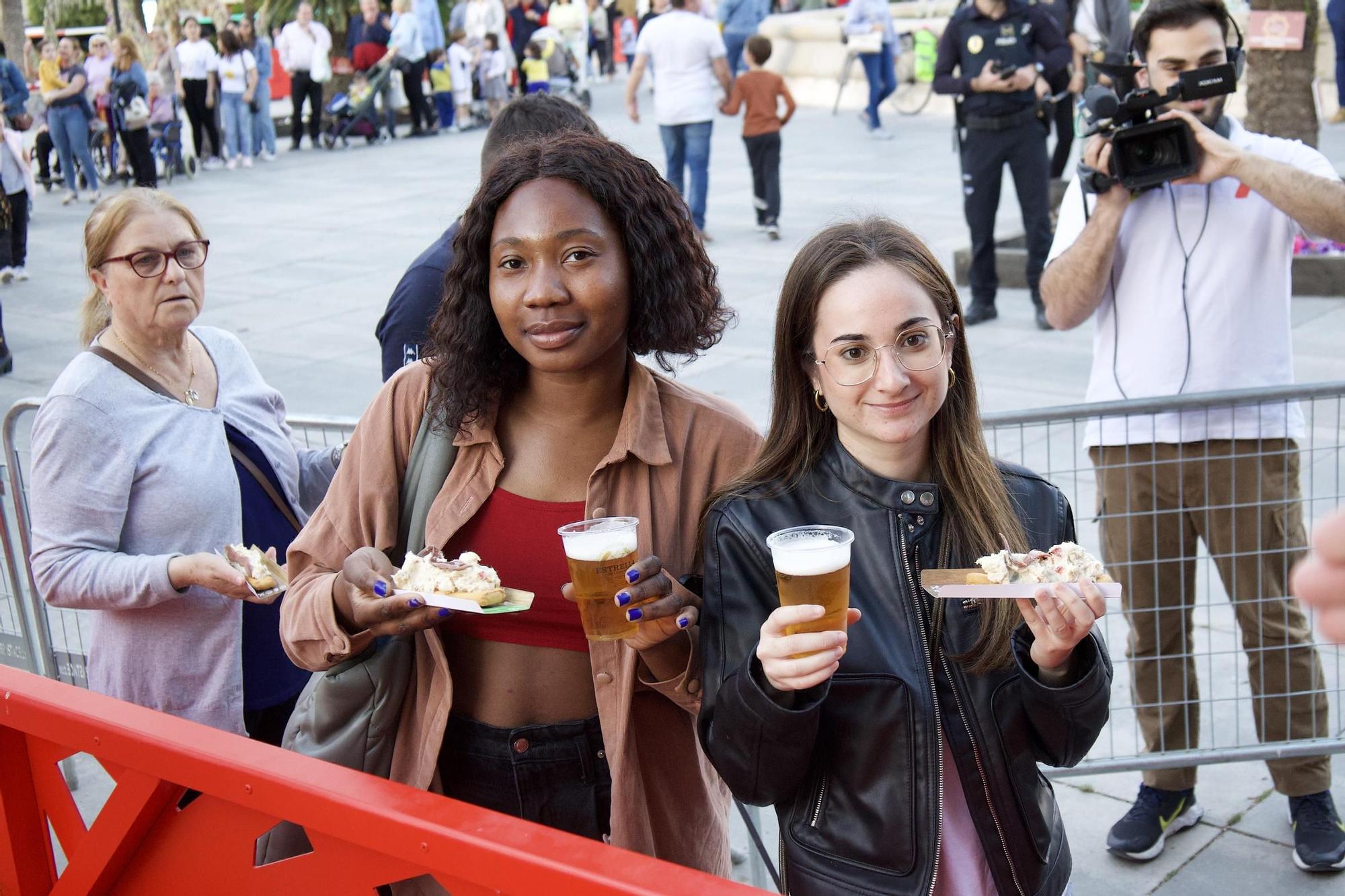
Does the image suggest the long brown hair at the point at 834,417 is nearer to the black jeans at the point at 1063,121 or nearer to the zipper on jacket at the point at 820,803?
the zipper on jacket at the point at 820,803

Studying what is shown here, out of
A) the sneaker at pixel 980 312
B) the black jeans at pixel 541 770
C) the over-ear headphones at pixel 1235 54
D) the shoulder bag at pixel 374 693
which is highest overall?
the over-ear headphones at pixel 1235 54

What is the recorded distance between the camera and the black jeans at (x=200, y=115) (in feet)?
69.9

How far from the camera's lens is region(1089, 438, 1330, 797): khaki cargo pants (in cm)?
392

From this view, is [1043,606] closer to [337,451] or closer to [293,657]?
[293,657]

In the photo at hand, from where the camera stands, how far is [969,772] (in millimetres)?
2227

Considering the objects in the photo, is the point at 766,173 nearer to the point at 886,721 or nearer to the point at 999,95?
the point at 999,95

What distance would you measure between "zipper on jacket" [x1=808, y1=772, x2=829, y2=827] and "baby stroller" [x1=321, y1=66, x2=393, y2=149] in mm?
23296

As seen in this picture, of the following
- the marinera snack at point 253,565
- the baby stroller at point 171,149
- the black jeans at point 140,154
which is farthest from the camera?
the baby stroller at point 171,149

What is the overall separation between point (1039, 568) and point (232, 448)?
217cm

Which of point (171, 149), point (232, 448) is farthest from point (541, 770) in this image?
point (171, 149)

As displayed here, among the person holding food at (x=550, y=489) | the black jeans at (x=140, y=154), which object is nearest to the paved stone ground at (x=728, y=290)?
the person holding food at (x=550, y=489)

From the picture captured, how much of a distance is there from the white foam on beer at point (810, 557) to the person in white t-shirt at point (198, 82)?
69.2 ft

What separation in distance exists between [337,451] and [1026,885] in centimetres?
221

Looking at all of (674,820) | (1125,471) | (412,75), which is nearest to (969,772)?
(674,820)
